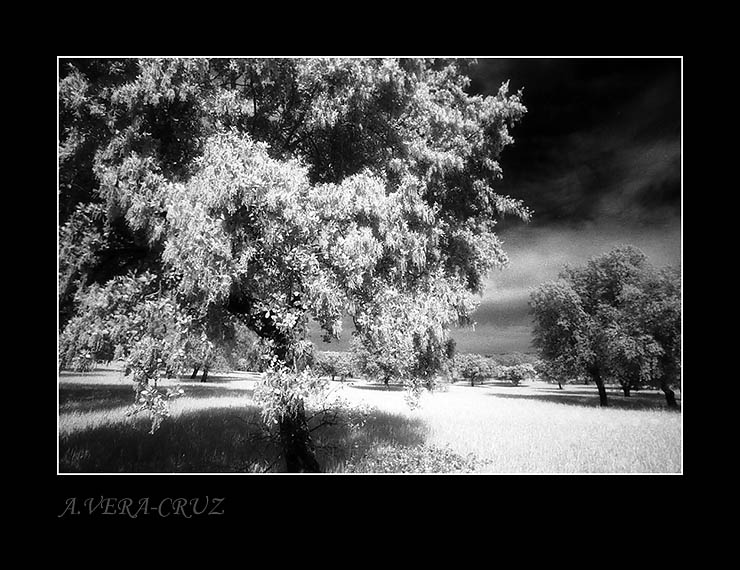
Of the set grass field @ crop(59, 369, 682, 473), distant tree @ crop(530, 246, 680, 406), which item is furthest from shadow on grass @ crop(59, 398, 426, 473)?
distant tree @ crop(530, 246, 680, 406)

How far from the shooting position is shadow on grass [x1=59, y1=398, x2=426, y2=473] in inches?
154

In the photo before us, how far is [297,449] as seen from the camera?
13.7ft

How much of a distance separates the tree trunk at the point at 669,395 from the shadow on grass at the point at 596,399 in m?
0.04

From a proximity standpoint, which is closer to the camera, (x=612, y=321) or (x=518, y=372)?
(x=612, y=321)

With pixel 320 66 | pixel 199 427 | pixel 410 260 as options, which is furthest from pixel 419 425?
pixel 320 66

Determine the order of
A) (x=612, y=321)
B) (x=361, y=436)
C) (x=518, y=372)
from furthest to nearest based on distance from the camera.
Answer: (x=518, y=372), (x=612, y=321), (x=361, y=436)

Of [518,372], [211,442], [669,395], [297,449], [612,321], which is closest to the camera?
[297,449]

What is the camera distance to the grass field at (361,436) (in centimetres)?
393

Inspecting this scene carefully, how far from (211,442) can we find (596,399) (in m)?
6.39

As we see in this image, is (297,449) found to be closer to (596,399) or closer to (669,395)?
(669,395)

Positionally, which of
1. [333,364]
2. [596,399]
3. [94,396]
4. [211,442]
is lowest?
[211,442]

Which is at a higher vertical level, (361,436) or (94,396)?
(94,396)

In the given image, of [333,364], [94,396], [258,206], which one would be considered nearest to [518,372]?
A: [333,364]
